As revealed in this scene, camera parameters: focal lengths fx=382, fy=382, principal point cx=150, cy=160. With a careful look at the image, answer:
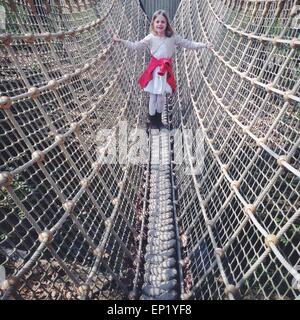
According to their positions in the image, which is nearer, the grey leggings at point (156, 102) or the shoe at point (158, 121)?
the grey leggings at point (156, 102)

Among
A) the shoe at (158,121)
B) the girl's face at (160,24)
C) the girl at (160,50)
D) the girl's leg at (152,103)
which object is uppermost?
the girl's face at (160,24)

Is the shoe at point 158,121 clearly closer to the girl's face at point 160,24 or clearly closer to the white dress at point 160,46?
the white dress at point 160,46

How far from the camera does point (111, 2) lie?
409 centimetres

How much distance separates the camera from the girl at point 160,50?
2.92 meters

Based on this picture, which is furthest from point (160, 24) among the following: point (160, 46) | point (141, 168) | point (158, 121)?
point (141, 168)

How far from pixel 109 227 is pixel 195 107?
1.53m

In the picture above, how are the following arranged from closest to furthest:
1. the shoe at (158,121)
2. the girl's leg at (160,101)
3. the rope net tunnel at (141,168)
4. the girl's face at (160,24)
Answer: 1. the rope net tunnel at (141,168)
2. the girl's face at (160,24)
3. the girl's leg at (160,101)
4. the shoe at (158,121)

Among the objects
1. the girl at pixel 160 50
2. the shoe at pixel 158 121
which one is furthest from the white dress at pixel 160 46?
the shoe at pixel 158 121

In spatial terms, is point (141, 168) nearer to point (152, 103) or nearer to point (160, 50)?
point (152, 103)

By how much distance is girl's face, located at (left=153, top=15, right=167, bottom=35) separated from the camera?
288 centimetres

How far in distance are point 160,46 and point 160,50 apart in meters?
0.03

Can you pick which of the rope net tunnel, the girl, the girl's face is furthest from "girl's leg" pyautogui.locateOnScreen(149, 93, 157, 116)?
the girl's face

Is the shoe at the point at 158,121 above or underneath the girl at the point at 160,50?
underneath
